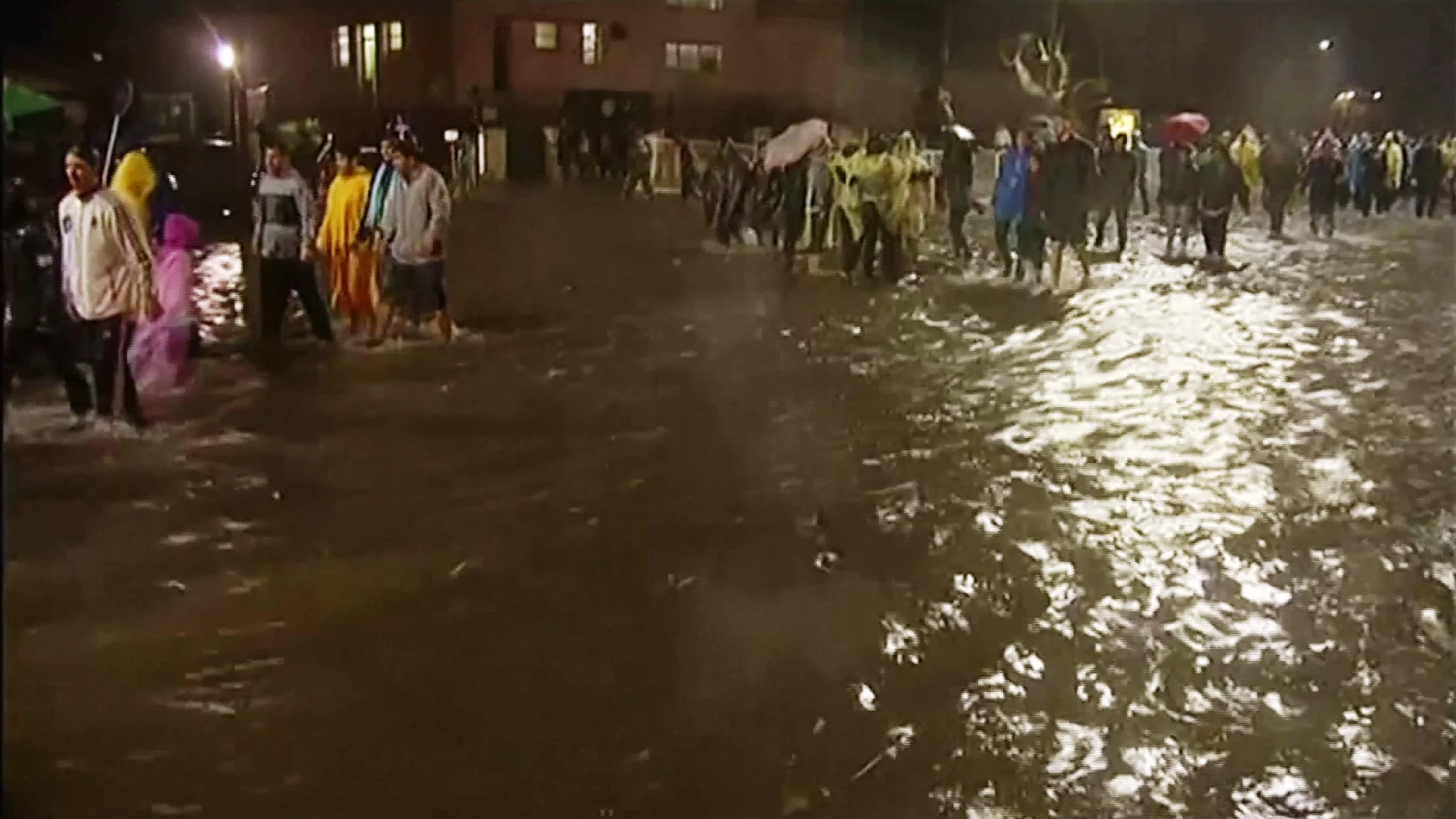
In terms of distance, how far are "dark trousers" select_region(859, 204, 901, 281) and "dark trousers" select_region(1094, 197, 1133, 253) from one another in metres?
0.23

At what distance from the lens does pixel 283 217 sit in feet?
5.13

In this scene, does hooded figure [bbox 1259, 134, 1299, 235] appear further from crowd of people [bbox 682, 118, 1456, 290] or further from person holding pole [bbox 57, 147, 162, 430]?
person holding pole [bbox 57, 147, 162, 430]

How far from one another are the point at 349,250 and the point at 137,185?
0.21 metres

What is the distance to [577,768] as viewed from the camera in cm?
150

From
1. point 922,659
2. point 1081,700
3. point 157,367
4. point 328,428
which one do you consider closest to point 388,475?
point 328,428

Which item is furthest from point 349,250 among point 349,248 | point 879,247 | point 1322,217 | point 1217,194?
point 1322,217

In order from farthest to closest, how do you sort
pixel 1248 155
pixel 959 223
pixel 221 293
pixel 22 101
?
pixel 1248 155
pixel 959 223
pixel 221 293
pixel 22 101

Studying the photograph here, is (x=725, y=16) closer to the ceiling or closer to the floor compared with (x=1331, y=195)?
closer to the ceiling

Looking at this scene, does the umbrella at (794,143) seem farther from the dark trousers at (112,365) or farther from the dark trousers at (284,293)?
the dark trousers at (112,365)

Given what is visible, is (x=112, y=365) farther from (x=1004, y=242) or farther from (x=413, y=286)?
(x=1004, y=242)

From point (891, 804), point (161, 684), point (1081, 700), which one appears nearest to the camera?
point (161, 684)

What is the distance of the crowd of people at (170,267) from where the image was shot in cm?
139

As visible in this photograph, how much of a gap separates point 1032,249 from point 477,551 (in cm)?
72

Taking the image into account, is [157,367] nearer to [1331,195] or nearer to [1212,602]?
[1212,602]
